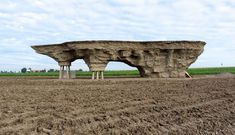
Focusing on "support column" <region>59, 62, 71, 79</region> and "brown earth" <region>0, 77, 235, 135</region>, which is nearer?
"brown earth" <region>0, 77, 235, 135</region>

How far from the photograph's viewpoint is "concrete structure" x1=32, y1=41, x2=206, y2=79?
25938 millimetres

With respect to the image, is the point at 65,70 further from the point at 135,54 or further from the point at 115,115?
the point at 115,115

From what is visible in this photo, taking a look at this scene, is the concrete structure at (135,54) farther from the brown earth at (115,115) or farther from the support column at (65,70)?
the brown earth at (115,115)

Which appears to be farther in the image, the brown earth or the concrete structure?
the concrete structure

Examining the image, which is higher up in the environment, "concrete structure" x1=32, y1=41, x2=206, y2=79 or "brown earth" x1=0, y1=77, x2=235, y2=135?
"concrete structure" x1=32, y1=41, x2=206, y2=79

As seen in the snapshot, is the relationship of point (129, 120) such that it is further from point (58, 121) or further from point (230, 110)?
point (230, 110)

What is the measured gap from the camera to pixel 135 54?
90.2ft

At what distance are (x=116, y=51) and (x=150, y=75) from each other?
402cm

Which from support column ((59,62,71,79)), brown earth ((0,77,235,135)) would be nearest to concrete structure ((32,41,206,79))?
support column ((59,62,71,79))

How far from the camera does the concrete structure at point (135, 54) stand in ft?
85.1

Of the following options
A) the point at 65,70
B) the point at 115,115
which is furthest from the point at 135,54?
the point at 115,115

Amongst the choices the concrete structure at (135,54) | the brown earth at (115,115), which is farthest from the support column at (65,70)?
the brown earth at (115,115)

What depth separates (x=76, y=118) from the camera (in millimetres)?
8758

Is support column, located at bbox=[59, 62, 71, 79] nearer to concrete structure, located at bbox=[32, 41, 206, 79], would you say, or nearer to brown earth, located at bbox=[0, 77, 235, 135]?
concrete structure, located at bbox=[32, 41, 206, 79]
